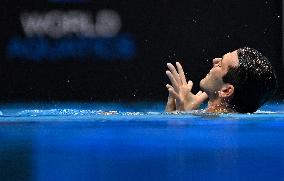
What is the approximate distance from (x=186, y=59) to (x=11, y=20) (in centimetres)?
161

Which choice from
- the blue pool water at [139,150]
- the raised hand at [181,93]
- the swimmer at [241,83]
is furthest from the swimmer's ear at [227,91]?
the blue pool water at [139,150]

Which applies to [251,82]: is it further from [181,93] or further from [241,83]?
[181,93]

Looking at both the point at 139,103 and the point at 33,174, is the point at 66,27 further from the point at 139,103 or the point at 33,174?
the point at 33,174

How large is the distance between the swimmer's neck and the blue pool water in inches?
57.9

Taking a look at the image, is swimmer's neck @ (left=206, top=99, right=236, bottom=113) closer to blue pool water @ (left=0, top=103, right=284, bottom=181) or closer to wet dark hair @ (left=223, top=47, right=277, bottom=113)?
wet dark hair @ (left=223, top=47, right=277, bottom=113)

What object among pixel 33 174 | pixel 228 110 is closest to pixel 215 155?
pixel 33 174

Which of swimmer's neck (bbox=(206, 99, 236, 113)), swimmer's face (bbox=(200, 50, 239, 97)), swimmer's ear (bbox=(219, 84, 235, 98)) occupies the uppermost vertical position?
swimmer's face (bbox=(200, 50, 239, 97))

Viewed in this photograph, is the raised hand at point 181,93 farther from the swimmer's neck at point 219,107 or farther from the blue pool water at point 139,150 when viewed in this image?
the blue pool water at point 139,150

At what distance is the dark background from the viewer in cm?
623

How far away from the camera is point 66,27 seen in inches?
244

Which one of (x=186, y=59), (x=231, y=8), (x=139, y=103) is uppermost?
(x=231, y=8)

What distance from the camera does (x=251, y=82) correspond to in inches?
133

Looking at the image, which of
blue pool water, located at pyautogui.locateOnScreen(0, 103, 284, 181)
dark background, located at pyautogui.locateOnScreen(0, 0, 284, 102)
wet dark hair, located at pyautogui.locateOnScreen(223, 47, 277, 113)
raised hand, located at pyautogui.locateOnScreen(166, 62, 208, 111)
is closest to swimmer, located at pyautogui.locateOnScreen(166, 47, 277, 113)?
wet dark hair, located at pyautogui.locateOnScreen(223, 47, 277, 113)

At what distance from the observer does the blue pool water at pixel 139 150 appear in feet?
6.43
